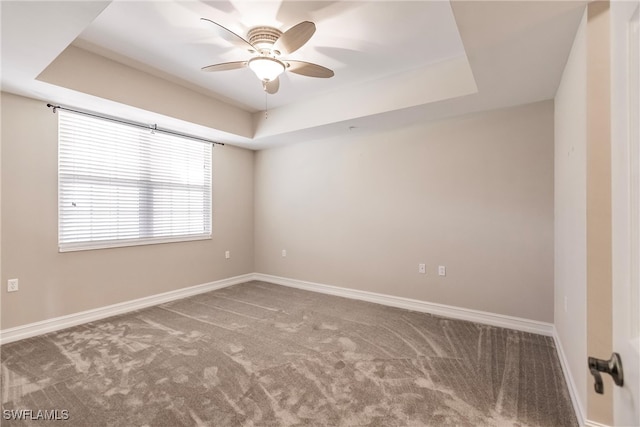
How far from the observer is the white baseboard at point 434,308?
296 centimetres


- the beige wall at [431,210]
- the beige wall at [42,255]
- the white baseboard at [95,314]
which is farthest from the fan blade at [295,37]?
the white baseboard at [95,314]

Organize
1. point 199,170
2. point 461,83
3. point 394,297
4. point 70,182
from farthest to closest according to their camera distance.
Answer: point 199,170 < point 394,297 < point 70,182 < point 461,83

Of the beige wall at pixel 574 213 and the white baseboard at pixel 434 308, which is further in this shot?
the white baseboard at pixel 434 308

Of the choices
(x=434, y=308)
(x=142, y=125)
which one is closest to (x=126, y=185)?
(x=142, y=125)

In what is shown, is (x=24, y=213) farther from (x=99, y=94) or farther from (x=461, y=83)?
(x=461, y=83)

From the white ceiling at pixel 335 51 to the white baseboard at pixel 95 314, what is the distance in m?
2.24

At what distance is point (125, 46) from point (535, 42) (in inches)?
127

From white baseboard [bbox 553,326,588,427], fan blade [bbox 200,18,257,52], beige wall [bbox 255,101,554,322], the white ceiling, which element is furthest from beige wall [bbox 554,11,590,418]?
fan blade [bbox 200,18,257,52]

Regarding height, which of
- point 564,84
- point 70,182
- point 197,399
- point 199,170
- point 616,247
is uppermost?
point 564,84

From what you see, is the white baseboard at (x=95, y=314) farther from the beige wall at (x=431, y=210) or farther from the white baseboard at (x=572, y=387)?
the white baseboard at (x=572, y=387)

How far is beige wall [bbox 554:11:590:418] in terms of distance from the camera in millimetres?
1646

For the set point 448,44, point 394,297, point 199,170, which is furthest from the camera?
point 199,170

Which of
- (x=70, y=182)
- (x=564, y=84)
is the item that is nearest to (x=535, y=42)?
(x=564, y=84)

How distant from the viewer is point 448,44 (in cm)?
256
